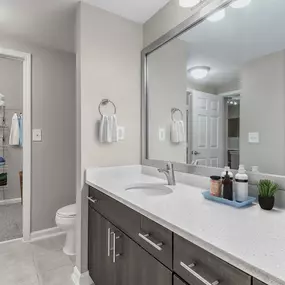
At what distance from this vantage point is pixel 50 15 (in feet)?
6.26

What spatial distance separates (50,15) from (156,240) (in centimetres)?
204

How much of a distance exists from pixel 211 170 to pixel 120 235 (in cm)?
70

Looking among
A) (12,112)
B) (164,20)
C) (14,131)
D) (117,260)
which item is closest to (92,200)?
(117,260)

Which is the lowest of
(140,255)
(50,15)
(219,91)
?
(140,255)

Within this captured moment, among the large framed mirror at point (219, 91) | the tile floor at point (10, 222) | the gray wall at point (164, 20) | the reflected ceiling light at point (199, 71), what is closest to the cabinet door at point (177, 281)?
the large framed mirror at point (219, 91)

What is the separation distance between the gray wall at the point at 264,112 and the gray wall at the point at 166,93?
523mm

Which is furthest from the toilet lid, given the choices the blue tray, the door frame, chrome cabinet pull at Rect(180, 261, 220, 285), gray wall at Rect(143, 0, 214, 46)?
gray wall at Rect(143, 0, 214, 46)

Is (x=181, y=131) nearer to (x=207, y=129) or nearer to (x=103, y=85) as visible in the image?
(x=207, y=129)

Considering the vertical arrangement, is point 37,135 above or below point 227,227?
above

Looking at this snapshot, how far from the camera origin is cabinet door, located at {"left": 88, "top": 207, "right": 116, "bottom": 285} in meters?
1.34

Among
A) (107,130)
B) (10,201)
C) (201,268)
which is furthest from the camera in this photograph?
(10,201)

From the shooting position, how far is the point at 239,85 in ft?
4.35

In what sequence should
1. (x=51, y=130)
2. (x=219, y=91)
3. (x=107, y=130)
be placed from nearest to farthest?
(x=219, y=91), (x=107, y=130), (x=51, y=130)

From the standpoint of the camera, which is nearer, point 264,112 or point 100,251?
point 264,112
